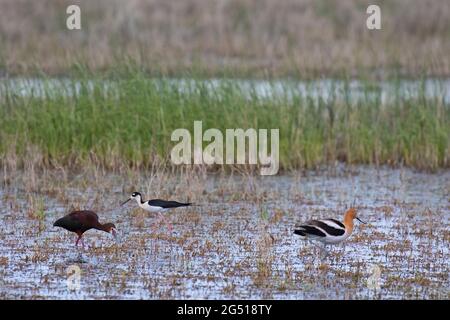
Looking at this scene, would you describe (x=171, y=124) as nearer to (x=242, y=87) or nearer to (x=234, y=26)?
(x=242, y=87)

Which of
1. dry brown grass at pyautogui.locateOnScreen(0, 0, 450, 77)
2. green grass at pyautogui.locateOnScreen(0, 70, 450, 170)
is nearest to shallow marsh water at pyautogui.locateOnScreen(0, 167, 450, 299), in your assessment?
green grass at pyautogui.locateOnScreen(0, 70, 450, 170)

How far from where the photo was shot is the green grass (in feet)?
41.2

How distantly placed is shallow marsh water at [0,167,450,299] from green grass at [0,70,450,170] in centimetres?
34

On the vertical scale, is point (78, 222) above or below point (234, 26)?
below

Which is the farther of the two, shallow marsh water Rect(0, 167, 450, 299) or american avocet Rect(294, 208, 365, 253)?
american avocet Rect(294, 208, 365, 253)

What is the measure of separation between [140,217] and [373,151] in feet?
12.5

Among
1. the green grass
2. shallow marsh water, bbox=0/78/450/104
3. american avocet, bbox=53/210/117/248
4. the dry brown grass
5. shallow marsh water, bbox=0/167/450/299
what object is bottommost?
shallow marsh water, bbox=0/167/450/299

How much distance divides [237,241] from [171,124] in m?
3.48

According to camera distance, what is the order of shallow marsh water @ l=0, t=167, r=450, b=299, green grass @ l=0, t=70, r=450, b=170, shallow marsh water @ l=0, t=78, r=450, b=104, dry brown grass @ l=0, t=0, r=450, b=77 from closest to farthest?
shallow marsh water @ l=0, t=167, r=450, b=299 < green grass @ l=0, t=70, r=450, b=170 < shallow marsh water @ l=0, t=78, r=450, b=104 < dry brown grass @ l=0, t=0, r=450, b=77

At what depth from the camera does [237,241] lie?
953cm

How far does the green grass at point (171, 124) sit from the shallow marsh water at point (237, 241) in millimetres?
345

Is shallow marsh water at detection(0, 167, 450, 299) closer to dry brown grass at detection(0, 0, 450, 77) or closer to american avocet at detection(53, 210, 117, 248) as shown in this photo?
american avocet at detection(53, 210, 117, 248)

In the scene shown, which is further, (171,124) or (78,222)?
(171,124)

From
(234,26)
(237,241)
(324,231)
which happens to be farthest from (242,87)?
(234,26)
